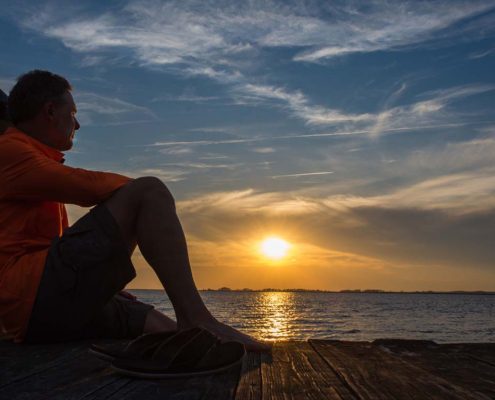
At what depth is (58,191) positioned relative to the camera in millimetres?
2668

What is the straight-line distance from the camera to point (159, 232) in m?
2.69

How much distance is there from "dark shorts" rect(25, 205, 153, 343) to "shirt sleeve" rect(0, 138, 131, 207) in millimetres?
115

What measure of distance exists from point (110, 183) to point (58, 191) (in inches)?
10.9

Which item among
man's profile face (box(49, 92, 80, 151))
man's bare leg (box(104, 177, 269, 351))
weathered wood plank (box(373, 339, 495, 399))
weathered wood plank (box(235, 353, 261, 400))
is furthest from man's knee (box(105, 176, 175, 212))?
weathered wood plank (box(373, 339, 495, 399))

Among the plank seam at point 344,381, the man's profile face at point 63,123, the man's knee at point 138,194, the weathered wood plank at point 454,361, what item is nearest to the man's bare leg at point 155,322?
the man's knee at point 138,194

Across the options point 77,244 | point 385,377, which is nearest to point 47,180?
point 77,244

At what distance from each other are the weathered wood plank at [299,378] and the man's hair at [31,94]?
1.98m

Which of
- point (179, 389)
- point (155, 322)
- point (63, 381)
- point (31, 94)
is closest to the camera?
point (179, 389)

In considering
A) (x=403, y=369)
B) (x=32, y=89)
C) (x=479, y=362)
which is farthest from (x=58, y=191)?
(x=479, y=362)

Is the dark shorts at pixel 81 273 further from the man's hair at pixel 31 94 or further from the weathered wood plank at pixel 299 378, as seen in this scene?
the weathered wood plank at pixel 299 378

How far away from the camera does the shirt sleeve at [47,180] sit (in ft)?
8.70

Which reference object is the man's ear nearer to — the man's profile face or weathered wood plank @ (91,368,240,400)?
the man's profile face

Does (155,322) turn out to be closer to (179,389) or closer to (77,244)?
(77,244)

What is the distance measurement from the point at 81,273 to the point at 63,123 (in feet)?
3.26
